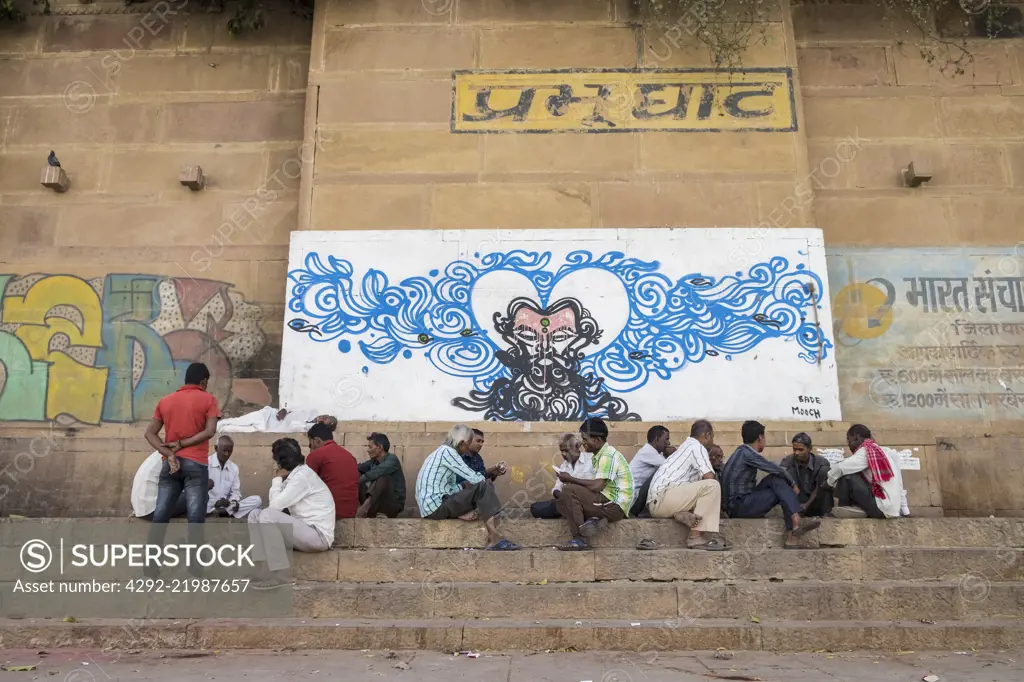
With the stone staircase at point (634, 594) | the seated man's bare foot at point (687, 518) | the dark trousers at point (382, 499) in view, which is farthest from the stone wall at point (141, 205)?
the seated man's bare foot at point (687, 518)

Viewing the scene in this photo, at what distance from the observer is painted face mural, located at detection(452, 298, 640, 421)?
32.0 ft

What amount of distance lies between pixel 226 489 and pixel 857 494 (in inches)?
235

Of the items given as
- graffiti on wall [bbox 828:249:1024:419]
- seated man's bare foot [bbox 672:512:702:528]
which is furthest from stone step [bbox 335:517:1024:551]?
graffiti on wall [bbox 828:249:1024:419]

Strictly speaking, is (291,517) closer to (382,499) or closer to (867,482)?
(382,499)

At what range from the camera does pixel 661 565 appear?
686 cm

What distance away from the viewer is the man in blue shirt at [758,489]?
712 cm

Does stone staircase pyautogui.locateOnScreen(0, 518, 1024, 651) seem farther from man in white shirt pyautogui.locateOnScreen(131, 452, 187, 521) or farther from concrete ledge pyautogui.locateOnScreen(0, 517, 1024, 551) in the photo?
man in white shirt pyautogui.locateOnScreen(131, 452, 187, 521)

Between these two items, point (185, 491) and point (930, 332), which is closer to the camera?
point (185, 491)

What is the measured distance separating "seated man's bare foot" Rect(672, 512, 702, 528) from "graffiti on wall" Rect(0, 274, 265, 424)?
19.5ft

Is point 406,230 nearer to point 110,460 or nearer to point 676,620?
point 110,460

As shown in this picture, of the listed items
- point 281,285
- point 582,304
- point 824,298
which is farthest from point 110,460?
point 824,298

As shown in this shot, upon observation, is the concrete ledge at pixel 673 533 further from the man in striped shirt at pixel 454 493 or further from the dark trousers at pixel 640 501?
the dark trousers at pixel 640 501

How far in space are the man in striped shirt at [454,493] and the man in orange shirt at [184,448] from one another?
1.84 m

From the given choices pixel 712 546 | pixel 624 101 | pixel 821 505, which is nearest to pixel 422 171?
pixel 624 101
